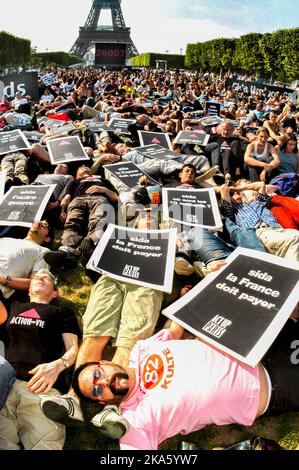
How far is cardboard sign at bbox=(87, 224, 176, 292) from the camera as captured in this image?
378 centimetres

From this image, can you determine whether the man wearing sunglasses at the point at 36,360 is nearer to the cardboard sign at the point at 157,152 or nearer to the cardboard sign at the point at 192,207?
the cardboard sign at the point at 192,207

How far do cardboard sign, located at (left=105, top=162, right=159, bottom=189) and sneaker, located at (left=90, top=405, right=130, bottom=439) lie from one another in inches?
181

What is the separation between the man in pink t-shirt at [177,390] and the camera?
2.60m

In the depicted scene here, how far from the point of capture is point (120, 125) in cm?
1098

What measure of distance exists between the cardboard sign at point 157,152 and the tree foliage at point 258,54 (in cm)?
3039

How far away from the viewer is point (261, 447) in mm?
2463

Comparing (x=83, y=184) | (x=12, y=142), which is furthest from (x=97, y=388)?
(x=12, y=142)

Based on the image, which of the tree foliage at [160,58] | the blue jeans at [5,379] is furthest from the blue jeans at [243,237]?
the tree foliage at [160,58]

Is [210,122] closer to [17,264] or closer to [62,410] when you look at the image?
[17,264]

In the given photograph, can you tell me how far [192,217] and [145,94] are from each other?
19.7 metres

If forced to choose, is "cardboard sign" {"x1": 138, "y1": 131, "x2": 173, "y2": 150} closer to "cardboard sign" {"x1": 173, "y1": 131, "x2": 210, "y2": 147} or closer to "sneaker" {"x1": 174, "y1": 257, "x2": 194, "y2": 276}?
"cardboard sign" {"x1": 173, "y1": 131, "x2": 210, "y2": 147}

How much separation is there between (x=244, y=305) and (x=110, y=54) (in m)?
44.5

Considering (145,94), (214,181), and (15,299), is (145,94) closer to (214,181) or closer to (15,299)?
(214,181)

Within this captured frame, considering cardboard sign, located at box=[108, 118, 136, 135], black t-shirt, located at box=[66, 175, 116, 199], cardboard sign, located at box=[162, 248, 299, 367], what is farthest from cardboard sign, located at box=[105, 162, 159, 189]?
cardboard sign, located at box=[108, 118, 136, 135]
